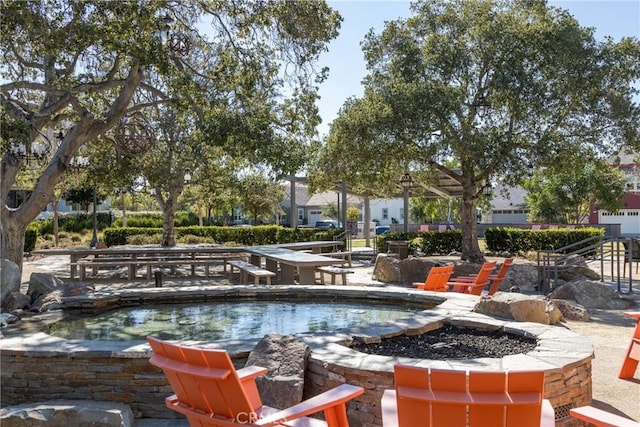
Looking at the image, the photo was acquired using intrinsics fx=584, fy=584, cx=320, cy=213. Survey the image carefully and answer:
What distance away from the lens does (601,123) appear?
16.4m

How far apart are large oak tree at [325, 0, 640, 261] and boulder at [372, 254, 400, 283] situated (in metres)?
3.68

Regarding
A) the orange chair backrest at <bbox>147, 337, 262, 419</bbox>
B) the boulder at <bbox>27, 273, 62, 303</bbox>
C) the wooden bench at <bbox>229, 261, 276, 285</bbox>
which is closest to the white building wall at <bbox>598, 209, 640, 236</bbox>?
the wooden bench at <bbox>229, 261, 276, 285</bbox>

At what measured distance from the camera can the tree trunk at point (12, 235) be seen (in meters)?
10.7

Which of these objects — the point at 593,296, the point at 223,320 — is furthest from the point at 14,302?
the point at 593,296

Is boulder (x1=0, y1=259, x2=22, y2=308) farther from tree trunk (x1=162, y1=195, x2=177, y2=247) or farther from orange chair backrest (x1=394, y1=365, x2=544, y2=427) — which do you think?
tree trunk (x1=162, y1=195, x2=177, y2=247)

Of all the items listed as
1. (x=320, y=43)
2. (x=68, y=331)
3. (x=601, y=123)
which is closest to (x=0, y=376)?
(x=68, y=331)

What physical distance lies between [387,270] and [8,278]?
830 centimetres

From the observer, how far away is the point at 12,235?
35.5 ft

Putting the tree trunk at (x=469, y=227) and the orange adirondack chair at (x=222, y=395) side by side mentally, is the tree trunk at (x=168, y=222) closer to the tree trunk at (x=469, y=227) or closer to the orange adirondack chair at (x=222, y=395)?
the tree trunk at (x=469, y=227)

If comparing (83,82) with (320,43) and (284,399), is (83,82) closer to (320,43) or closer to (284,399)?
(320,43)

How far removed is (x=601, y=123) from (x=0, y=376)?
16.0 metres

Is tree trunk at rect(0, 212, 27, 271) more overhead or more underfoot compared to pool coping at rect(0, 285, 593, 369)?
more overhead

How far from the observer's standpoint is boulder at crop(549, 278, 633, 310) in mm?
10189

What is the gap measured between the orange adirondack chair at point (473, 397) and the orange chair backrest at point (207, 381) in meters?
0.90
